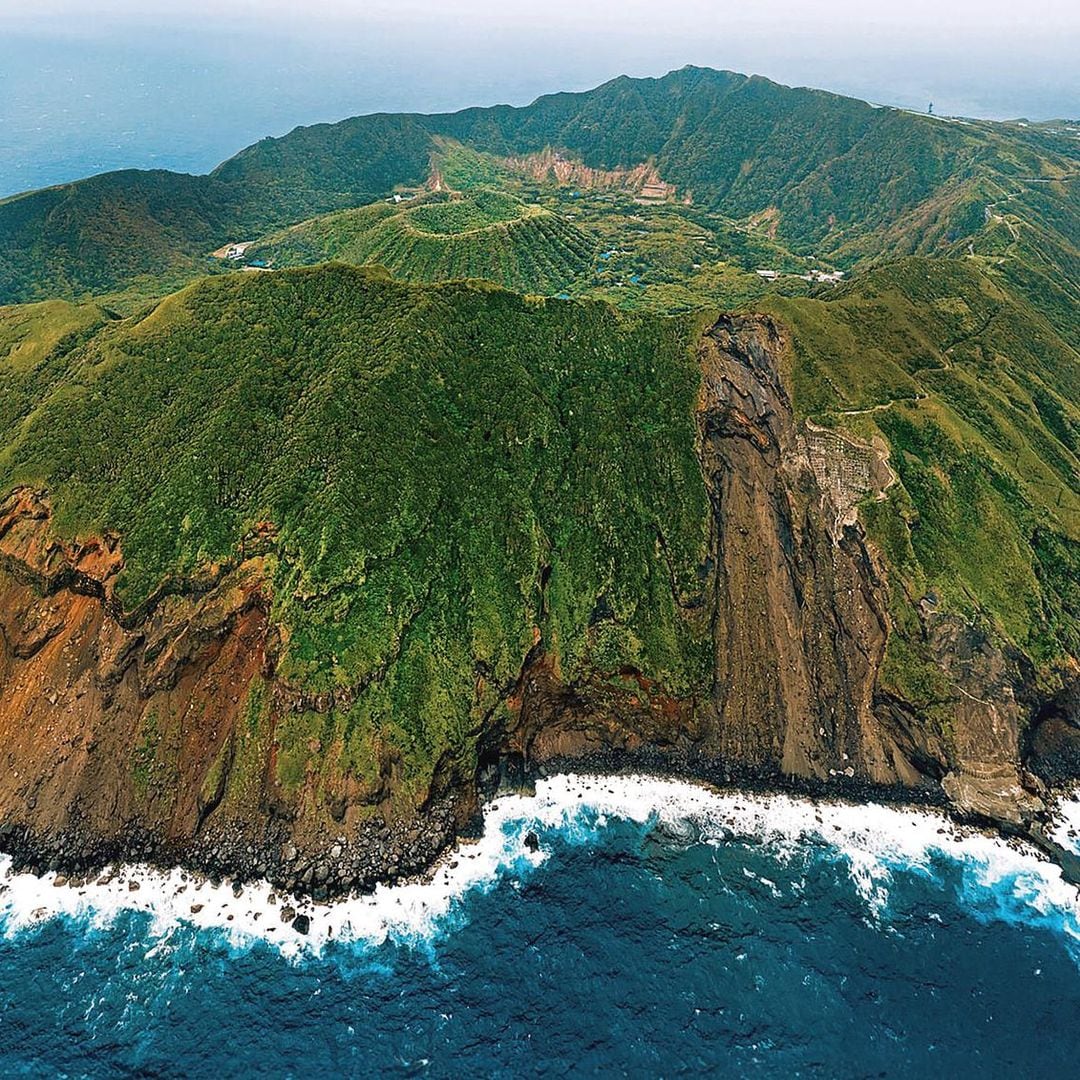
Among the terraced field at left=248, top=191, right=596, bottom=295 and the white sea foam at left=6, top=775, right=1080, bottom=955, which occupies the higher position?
the terraced field at left=248, top=191, right=596, bottom=295

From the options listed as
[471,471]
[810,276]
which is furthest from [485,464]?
[810,276]

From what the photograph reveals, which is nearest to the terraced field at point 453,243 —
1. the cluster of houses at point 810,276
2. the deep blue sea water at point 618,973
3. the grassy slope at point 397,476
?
the cluster of houses at point 810,276

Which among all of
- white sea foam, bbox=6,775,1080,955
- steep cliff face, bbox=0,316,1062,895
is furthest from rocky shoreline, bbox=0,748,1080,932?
white sea foam, bbox=6,775,1080,955

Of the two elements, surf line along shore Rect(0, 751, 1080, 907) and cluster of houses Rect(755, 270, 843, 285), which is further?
cluster of houses Rect(755, 270, 843, 285)

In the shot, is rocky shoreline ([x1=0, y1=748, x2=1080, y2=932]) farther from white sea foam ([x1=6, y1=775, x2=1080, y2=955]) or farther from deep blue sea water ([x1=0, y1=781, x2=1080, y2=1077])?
deep blue sea water ([x1=0, y1=781, x2=1080, y2=1077])

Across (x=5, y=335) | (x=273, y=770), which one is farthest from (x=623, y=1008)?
(x=5, y=335)

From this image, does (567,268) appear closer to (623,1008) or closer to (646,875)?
(646,875)

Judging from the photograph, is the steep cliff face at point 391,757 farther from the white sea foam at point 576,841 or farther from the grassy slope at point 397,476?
the grassy slope at point 397,476
